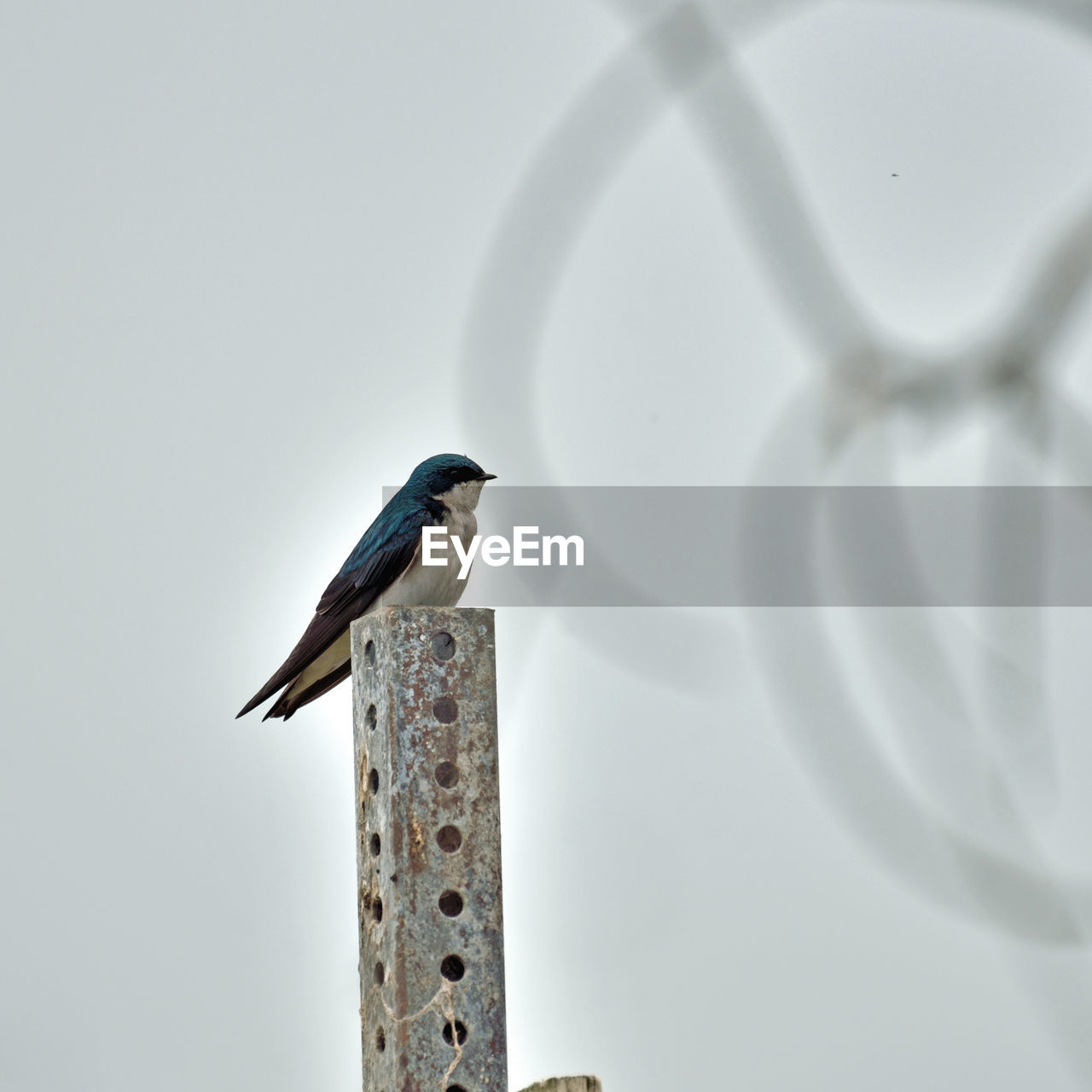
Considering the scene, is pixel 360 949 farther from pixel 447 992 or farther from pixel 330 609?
pixel 330 609

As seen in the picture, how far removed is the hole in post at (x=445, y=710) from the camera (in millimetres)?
5852

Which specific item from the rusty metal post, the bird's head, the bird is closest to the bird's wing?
the bird

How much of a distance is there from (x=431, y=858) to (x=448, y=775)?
27cm

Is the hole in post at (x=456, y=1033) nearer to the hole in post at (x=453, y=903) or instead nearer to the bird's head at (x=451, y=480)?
the hole in post at (x=453, y=903)

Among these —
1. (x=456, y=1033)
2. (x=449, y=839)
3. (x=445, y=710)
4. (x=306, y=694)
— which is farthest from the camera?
(x=306, y=694)

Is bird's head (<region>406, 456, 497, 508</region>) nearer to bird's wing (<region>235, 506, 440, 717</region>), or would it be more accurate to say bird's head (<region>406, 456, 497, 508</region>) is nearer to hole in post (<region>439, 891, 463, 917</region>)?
bird's wing (<region>235, 506, 440, 717</region>)

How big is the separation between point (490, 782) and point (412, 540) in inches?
82.8

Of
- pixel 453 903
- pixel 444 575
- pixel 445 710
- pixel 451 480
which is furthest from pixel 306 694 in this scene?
pixel 453 903

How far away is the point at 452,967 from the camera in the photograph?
5711mm

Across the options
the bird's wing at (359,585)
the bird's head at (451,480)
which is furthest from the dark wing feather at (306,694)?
the bird's head at (451,480)

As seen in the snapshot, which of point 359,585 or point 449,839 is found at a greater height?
point 359,585

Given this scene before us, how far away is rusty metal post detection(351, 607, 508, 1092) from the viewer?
5621 mm

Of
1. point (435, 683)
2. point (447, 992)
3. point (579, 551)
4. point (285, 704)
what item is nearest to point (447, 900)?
point (447, 992)

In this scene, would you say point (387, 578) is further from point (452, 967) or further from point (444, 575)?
point (452, 967)
